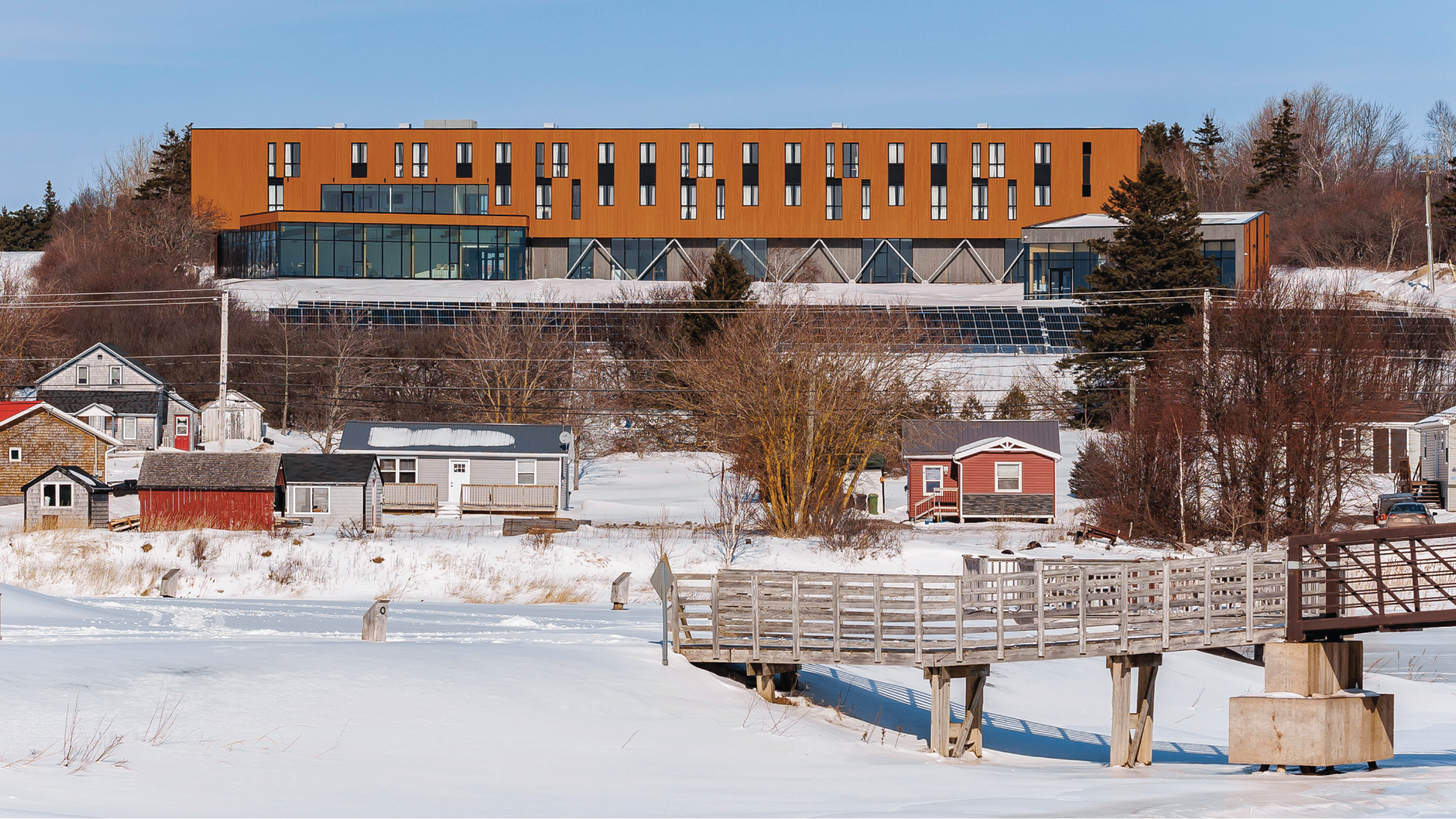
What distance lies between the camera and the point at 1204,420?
1902 inches

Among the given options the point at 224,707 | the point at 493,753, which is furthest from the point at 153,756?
the point at 493,753

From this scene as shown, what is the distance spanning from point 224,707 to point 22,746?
303cm

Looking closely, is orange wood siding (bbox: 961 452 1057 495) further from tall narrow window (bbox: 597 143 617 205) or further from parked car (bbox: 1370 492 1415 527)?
tall narrow window (bbox: 597 143 617 205)

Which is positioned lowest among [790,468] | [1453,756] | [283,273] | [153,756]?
[1453,756]

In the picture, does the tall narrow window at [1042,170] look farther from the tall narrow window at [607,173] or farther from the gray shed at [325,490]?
the gray shed at [325,490]

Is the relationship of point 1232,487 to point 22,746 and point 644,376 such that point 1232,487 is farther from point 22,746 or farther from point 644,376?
point 22,746

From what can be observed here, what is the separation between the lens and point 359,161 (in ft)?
354

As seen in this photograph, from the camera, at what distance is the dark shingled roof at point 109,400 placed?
66.8 meters

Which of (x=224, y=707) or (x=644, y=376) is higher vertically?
(x=644, y=376)

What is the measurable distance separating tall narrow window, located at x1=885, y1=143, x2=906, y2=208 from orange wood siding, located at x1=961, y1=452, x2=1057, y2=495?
54361 mm

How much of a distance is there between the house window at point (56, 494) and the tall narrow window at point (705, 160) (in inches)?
2562

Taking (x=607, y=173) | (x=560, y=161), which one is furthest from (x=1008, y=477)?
(x=560, y=161)

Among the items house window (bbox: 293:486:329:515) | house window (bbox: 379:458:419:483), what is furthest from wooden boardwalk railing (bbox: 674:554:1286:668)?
house window (bbox: 379:458:419:483)

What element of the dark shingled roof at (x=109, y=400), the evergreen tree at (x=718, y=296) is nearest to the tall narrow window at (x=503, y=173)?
the evergreen tree at (x=718, y=296)
